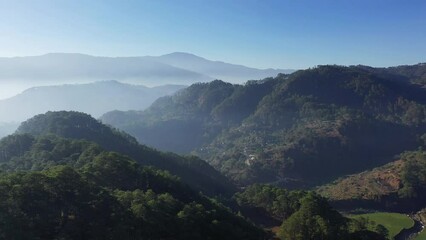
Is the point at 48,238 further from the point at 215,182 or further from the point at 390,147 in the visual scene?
the point at 390,147

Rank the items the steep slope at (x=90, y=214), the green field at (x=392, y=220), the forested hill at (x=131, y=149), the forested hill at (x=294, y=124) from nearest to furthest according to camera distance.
→ 1. the steep slope at (x=90, y=214)
2. the green field at (x=392, y=220)
3. the forested hill at (x=131, y=149)
4. the forested hill at (x=294, y=124)

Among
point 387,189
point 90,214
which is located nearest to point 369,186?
point 387,189

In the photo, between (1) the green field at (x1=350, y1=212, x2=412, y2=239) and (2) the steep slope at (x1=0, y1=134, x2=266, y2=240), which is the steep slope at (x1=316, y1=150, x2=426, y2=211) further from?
(2) the steep slope at (x1=0, y1=134, x2=266, y2=240)

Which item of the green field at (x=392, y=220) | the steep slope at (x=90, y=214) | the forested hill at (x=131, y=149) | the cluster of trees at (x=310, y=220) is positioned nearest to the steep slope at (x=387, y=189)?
the green field at (x=392, y=220)

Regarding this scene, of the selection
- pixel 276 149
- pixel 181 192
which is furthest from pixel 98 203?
pixel 276 149

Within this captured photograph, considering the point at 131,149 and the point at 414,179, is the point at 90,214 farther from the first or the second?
the point at 414,179

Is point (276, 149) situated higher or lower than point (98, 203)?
lower

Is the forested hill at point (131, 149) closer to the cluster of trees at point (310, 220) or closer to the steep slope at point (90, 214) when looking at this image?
the cluster of trees at point (310, 220)
